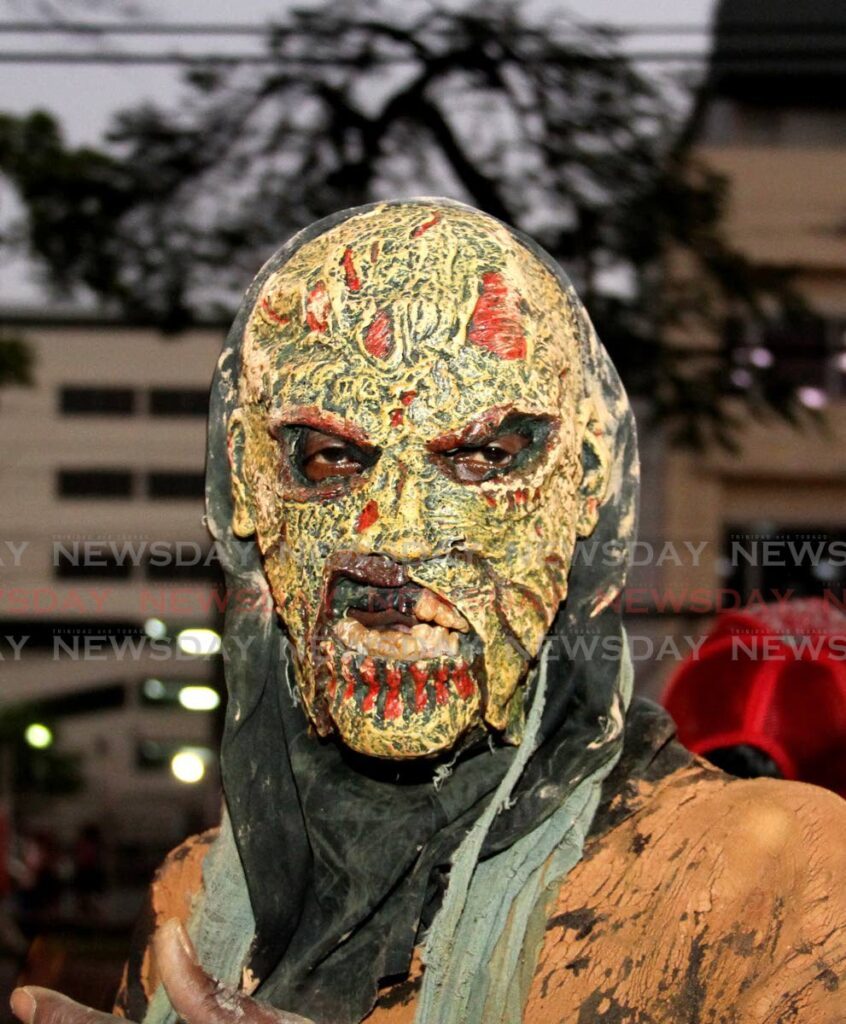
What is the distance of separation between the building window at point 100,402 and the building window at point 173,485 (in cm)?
33

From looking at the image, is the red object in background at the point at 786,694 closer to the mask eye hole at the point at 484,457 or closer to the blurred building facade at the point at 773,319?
the mask eye hole at the point at 484,457

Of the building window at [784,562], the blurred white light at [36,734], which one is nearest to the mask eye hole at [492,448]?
the building window at [784,562]

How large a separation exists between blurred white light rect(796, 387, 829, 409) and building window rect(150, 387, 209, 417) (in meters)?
2.41

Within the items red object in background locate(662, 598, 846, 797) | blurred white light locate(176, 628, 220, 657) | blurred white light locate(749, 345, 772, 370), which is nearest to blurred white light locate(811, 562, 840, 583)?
blurred white light locate(749, 345, 772, 370)

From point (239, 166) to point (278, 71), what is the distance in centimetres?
38

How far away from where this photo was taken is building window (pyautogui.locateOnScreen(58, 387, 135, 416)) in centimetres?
590

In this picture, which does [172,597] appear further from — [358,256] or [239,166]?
[358,256]

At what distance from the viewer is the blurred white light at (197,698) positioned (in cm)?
564

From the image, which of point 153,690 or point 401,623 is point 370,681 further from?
point 153,690

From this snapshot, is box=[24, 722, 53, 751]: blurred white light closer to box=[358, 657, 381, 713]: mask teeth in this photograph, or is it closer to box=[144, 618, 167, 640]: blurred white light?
box=[144, 618, 167, 640]: blurred white light

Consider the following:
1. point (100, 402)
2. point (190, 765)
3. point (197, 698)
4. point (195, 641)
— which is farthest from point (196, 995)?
point (100, 402)

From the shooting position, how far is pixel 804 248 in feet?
19.5

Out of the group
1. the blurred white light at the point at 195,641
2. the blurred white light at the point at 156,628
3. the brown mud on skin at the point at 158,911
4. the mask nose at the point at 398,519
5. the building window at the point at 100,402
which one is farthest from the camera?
the building window at the point at 100,402

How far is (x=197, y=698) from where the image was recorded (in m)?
5.75
